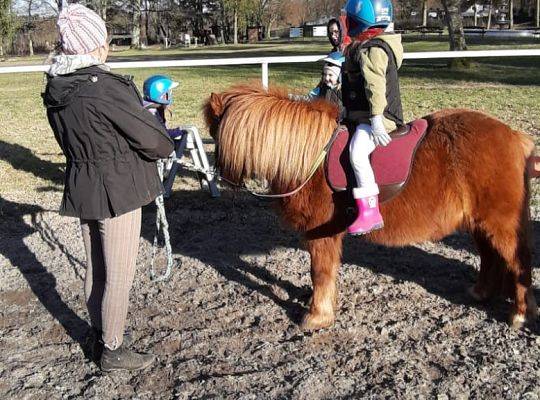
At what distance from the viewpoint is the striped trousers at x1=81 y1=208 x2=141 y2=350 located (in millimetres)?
3084

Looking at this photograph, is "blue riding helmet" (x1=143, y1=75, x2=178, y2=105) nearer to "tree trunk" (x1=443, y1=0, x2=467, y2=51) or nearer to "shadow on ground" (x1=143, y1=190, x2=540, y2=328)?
"shadow on ground" (x1=143, y1=190, x2=540, y2=328)

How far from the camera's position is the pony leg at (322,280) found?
3705 mm

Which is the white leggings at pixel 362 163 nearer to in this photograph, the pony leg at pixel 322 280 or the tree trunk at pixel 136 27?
the pony leg at pixel 322 280

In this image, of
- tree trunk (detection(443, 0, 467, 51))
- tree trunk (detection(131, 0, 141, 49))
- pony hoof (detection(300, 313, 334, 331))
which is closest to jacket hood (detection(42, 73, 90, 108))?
pony hoof (detection(300, 313, 334, 331))

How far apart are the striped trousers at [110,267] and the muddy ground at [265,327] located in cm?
32

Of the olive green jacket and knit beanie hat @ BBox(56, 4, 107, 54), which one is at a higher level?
knit beanie hat @ BBox(56, 4, 107, 54)

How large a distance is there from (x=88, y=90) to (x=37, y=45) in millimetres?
65798

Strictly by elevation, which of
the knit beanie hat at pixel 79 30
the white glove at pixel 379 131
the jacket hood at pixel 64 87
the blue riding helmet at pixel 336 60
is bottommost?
the white glove at pixel 379 131

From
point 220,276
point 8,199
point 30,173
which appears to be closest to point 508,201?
point 220,276

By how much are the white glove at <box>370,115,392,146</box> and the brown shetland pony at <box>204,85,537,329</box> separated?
255mm

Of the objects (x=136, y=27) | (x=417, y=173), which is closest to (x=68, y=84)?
(x=417, y=173)

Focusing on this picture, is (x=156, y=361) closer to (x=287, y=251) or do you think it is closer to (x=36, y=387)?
(x=36, y=387)

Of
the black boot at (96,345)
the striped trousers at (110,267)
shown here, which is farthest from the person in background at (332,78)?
the black boot at (96,345)

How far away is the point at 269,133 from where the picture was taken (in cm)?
344
